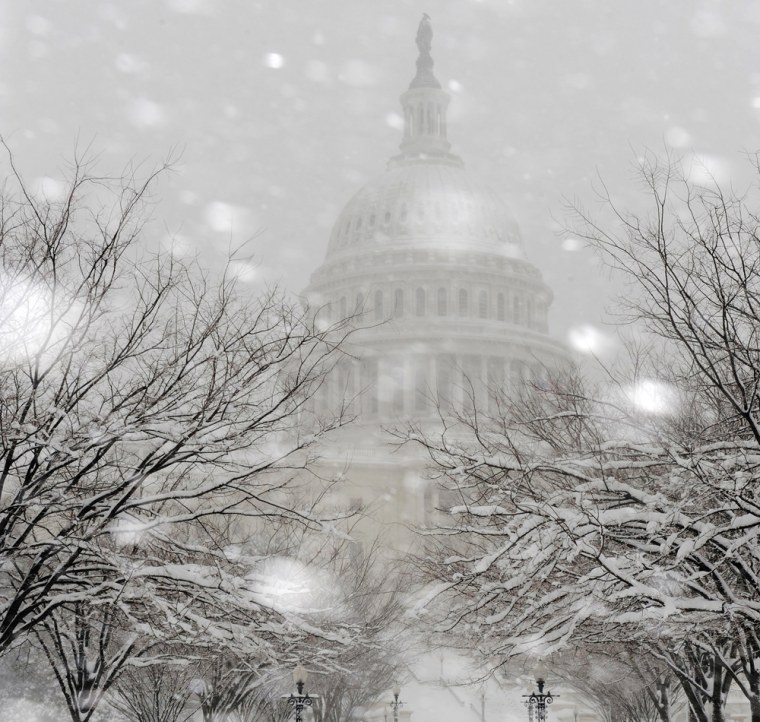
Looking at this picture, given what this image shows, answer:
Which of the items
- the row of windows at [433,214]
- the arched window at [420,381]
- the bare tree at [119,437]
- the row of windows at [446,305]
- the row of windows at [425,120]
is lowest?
the bare tree at [119,437]

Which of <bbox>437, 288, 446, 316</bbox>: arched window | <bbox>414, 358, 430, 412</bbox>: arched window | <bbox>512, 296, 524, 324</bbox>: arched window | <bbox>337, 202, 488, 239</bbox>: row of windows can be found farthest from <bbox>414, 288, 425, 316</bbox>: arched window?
<bbox>512, 296, 524, 324</bbox>: arched window

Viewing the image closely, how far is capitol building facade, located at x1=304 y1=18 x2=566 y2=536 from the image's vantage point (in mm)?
90250

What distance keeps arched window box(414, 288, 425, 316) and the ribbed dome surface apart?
448 cm

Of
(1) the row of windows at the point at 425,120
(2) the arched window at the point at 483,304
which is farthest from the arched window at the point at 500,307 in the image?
(1) the row of windows at the point at 425,120

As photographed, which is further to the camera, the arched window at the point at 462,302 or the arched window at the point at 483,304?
the arched window at the point at 483,304

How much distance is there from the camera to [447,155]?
113250mm

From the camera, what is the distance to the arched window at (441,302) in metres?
98.0

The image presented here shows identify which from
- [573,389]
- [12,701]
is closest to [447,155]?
[12,701]

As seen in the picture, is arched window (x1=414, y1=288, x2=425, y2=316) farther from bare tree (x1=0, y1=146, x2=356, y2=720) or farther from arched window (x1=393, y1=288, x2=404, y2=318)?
bare tree (x1=0, y1=146, x2=356, y2=720)

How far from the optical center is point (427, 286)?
325 feet

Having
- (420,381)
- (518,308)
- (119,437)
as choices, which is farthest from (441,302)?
(119,437)

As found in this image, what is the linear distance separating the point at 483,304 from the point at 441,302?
3.76m

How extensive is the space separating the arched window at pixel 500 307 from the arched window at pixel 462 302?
115 inches

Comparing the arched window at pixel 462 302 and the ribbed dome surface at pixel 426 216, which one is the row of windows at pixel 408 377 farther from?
the ribbed dome surface at pixel 426 216
